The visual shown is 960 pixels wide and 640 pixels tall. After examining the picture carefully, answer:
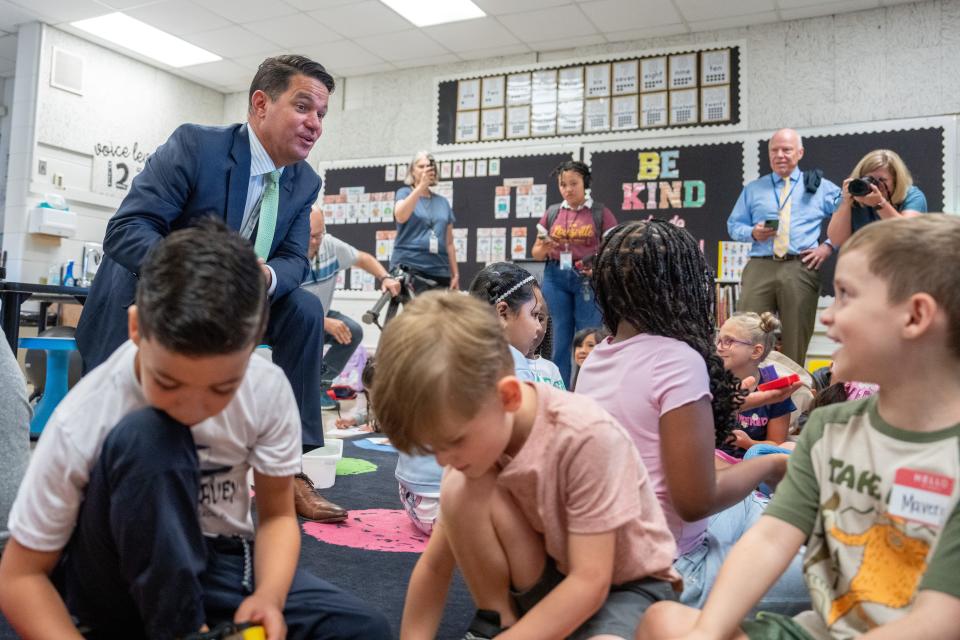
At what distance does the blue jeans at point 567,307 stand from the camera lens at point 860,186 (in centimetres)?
132

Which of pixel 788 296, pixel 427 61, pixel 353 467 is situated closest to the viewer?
pixel 353 467

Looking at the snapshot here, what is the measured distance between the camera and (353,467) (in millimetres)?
2869

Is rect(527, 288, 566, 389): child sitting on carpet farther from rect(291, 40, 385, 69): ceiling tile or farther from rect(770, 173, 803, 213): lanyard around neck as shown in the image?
rect(291, 40, 385, 69): ceiling tile

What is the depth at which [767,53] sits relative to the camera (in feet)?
15.7

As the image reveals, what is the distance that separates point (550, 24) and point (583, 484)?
184 inches

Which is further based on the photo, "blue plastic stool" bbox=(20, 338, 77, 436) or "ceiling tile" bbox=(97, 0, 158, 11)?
"ceiling tile" bbox=(97, 0, 158, 11)

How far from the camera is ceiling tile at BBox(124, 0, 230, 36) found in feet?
16.2

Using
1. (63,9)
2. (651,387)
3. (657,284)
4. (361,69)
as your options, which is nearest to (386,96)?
(361,69)

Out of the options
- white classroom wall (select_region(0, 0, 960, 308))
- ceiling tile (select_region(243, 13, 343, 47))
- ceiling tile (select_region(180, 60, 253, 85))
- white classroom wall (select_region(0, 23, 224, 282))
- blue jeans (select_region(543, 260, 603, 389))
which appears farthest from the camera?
ceiling tile (select_region(180, 60, 253, 85))

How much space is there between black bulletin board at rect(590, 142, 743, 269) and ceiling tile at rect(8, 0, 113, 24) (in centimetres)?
357

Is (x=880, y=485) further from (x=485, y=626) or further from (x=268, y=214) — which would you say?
(x=268, y=214)

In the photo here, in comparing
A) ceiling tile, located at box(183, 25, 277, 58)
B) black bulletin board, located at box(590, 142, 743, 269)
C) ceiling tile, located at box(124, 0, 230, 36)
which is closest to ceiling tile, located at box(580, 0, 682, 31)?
black bulletin board, located at box(590, 142, 743, 269)

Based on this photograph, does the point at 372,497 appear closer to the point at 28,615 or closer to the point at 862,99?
the point at 28,615

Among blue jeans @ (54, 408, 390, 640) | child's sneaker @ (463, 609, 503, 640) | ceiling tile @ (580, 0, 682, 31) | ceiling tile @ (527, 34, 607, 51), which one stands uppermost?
ceiling tile @ (527, 34, 607, 51)
